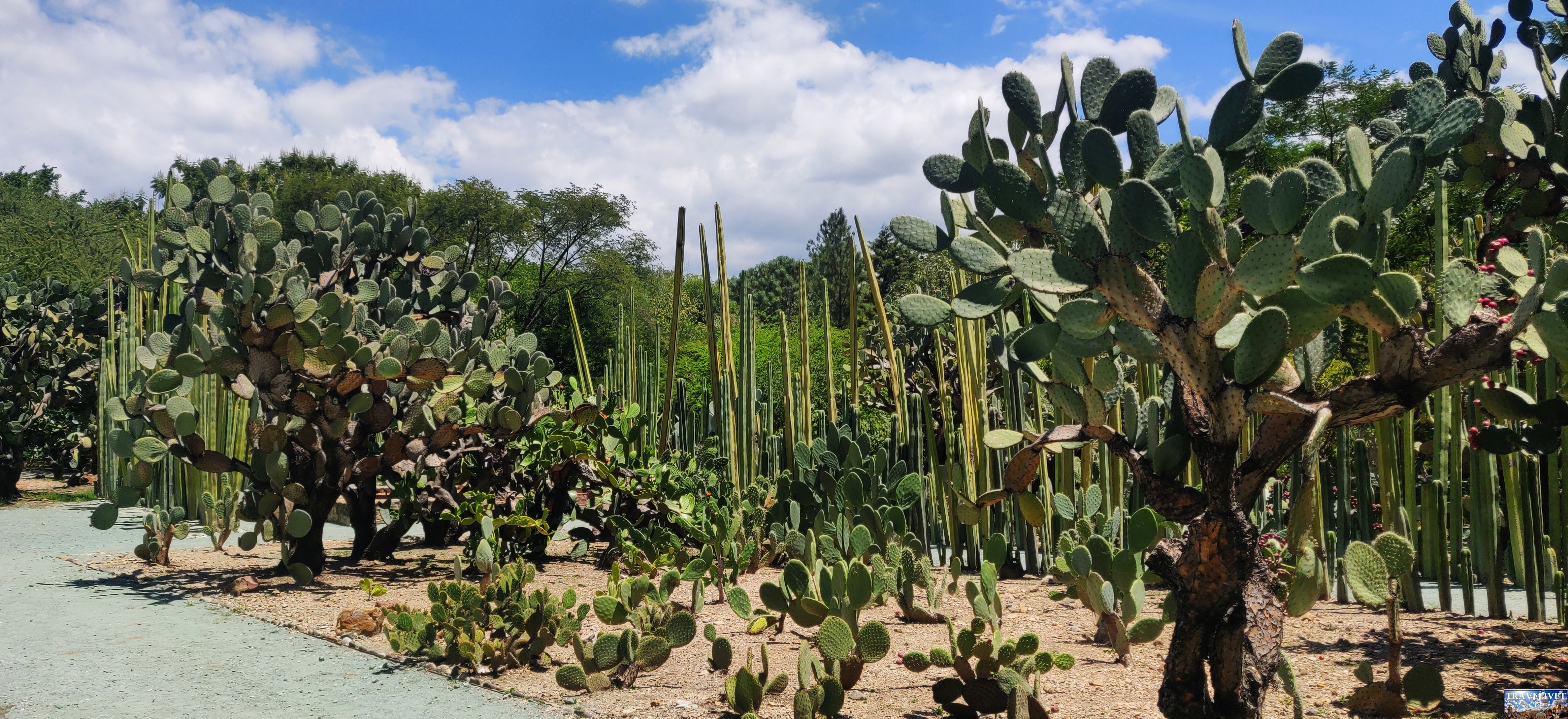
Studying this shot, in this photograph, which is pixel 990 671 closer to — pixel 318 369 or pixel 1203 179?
pixel 1203 179

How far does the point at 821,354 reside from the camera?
1389cm

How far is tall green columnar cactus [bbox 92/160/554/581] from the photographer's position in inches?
143

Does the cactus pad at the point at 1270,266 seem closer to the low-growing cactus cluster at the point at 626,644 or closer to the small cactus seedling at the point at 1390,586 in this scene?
the small cactus seedling at the point at 1390,586

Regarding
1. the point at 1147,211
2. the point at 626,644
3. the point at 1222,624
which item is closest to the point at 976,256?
the point at 1147,211

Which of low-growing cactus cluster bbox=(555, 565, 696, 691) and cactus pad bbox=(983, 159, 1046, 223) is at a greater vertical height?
cactus pad bbox=(983, 159, 1046, 223)

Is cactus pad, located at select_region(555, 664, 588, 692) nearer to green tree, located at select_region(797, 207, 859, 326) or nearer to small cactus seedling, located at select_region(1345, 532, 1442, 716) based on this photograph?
small cactus seedling, located at select_region(1345, 532, 1442, 716)

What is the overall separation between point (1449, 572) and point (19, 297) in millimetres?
9862

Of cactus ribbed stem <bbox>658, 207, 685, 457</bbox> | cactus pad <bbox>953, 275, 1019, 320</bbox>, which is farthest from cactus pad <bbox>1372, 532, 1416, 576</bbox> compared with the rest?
cactus ribbed stem <bbox>658, 207, 685, 457</bbox>

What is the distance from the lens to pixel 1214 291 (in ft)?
5.12

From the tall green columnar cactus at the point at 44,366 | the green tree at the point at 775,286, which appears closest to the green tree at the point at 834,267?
the green tree at the point at 775,286

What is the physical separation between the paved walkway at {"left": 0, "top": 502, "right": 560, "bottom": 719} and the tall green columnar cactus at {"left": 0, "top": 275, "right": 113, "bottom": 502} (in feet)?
16.5

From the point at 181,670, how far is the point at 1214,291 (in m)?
2.80

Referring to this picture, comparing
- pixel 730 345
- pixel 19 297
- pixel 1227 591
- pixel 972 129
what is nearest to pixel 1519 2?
pixel 972 129

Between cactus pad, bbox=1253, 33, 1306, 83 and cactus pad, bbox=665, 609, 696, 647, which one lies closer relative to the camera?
cactus pad, bbox=1253, 33, 1306, 83
